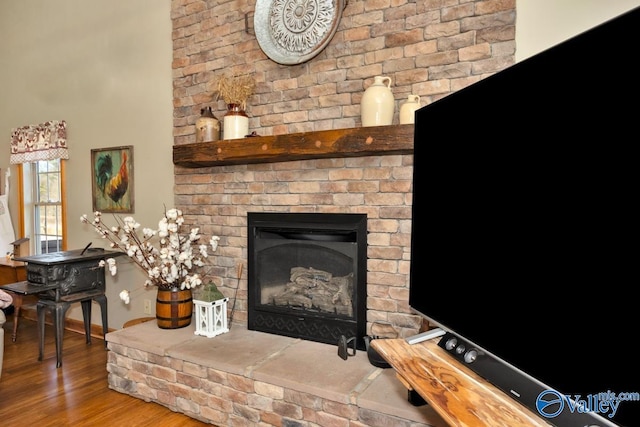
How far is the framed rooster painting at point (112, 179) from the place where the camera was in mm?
3420

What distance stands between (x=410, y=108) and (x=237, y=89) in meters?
1.17

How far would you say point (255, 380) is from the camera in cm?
211

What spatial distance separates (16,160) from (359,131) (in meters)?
3.84

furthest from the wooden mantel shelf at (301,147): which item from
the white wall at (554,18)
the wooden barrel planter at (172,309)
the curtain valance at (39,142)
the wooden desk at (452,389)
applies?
the curtain valance at (39,142)

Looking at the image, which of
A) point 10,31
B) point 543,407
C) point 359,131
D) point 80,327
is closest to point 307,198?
point 359,131

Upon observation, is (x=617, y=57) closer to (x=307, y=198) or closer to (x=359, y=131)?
(x=359, y=131)

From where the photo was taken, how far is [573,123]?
3.02ft

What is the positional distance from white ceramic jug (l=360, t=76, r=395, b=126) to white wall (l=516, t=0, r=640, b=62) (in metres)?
0.65

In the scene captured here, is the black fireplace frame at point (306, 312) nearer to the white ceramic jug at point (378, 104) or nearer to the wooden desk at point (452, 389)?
the white ceramic jug at point (378, 104)

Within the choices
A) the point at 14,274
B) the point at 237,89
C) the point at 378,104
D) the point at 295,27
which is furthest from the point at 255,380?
the point at 14,274

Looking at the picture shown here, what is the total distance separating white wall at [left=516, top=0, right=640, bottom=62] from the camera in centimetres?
187

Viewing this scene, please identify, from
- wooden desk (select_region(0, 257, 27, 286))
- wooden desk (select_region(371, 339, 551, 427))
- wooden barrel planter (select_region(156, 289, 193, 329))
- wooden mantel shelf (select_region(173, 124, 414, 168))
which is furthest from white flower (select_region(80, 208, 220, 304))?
wooden desk (select_region(371, 339, 551, 427))

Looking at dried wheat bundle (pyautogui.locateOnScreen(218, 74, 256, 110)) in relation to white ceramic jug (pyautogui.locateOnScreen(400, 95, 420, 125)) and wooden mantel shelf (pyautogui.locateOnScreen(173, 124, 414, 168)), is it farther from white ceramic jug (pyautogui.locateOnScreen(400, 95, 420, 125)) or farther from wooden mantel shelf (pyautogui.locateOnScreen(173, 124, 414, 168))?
white ceramic jug (pyautogui.locateOnScreen(400, 95, 420, 125))

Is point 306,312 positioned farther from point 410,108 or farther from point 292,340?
point 410,108
